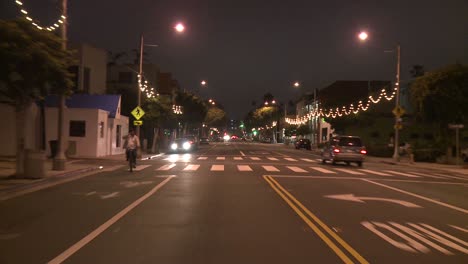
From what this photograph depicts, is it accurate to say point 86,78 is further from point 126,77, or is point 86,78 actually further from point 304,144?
point 304,144

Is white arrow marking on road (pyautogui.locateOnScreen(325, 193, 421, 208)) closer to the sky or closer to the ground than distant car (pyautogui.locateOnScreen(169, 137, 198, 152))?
closer to the ground

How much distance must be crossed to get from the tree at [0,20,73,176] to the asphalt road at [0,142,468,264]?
3457 mm

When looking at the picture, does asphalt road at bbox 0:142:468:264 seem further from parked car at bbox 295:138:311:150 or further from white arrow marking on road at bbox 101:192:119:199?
parked car at bbox 295:138:311:150

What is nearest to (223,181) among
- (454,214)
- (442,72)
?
(454,214)

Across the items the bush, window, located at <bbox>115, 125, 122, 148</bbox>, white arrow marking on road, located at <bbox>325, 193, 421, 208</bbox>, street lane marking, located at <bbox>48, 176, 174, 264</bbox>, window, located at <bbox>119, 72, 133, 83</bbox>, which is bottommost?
street lane marking, located at <bbox>48, 176, 174, 264</bbox>

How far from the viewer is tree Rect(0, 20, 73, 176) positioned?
640 inches

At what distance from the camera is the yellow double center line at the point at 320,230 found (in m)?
8.02

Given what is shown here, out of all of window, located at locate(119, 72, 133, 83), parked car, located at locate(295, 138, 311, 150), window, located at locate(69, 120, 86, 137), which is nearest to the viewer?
window, located at locate(69, 120, 86, 137)

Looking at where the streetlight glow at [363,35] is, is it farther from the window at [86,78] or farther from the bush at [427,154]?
the window at [86,78]

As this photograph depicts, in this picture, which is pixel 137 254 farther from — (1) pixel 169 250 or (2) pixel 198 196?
(2) pixel 198 196

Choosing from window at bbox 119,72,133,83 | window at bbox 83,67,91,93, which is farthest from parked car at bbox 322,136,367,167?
window at bbox 119,72,133,83

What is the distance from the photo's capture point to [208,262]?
24.6 feet

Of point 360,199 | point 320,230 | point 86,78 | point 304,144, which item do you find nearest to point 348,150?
point 360,199

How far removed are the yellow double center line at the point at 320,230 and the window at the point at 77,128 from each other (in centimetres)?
2197
